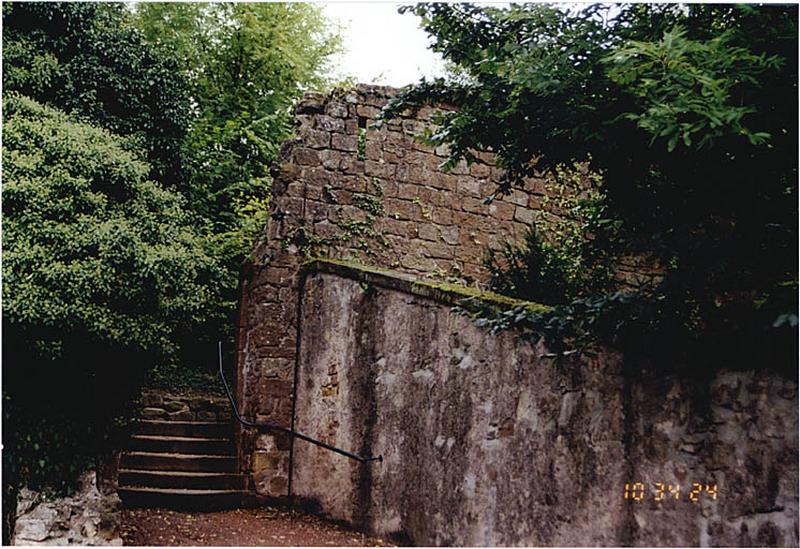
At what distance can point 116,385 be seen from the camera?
6.14 m

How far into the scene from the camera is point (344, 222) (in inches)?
348

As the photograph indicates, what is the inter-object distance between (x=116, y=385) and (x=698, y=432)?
4.03 m

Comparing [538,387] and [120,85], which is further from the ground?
[120,85]

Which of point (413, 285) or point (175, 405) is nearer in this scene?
point (413, 285)

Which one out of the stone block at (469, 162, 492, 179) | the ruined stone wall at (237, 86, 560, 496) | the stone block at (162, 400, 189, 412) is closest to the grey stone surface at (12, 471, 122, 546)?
the ruined stone wall at (237, 86, 560, 496)

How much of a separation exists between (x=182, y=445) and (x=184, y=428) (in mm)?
320

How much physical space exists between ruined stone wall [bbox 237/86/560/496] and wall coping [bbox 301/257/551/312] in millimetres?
412

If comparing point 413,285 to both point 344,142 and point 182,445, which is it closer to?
point 344,142

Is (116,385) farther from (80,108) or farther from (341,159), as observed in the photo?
(80,108)

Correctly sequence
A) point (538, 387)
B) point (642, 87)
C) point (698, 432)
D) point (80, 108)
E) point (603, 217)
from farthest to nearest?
point (80, 108) → point (603, 217) → point (538, 387) → point (698, 432) → point (642, 87)

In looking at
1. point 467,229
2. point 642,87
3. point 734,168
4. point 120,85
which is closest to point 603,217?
point 734,168

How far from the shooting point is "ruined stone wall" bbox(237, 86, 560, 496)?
8.56 metres

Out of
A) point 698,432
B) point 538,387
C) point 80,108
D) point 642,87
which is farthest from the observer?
point 80,108
